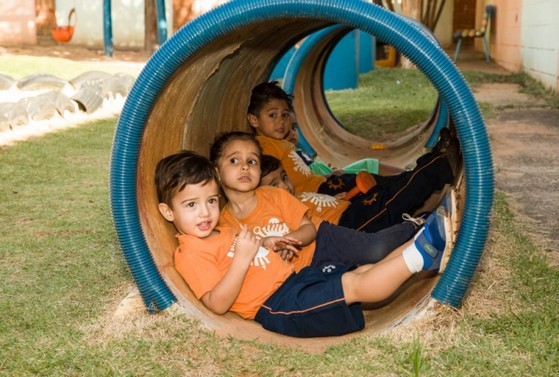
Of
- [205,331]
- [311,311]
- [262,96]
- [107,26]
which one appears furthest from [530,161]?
[107,26]

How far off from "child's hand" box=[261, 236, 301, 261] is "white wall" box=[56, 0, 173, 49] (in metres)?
18.2

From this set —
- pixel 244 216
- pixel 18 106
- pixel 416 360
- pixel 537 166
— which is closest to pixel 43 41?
pixel 18 106

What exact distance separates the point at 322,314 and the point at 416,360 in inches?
20.5

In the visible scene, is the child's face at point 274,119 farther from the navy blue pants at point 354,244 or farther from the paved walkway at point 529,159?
the paved walkway at point 529,159

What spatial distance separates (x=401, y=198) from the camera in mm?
4387

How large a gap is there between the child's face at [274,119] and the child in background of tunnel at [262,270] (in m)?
1.54

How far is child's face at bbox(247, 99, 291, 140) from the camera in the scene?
509 centimetres

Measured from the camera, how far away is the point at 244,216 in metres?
3.84

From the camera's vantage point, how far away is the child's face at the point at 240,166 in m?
3.75

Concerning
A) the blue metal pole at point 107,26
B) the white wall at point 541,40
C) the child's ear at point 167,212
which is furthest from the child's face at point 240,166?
the blue metal pole at point 107,26

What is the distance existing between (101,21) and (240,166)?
1826 centimetres

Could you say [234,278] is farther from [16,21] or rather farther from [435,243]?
[16,21]

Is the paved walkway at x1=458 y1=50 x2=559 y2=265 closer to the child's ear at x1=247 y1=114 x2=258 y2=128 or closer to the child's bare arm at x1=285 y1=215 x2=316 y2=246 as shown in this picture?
the child's bare arm at x1=285 y1=215 x2=316 y2=246

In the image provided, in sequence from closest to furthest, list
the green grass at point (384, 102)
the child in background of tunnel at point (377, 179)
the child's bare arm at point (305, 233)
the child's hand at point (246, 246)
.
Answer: the child's hand at point (246, 246)
the child's bare arm at point (305, 233)
the child in background of tunnel at point (377, 179)
the green grass at point (384, 102)
